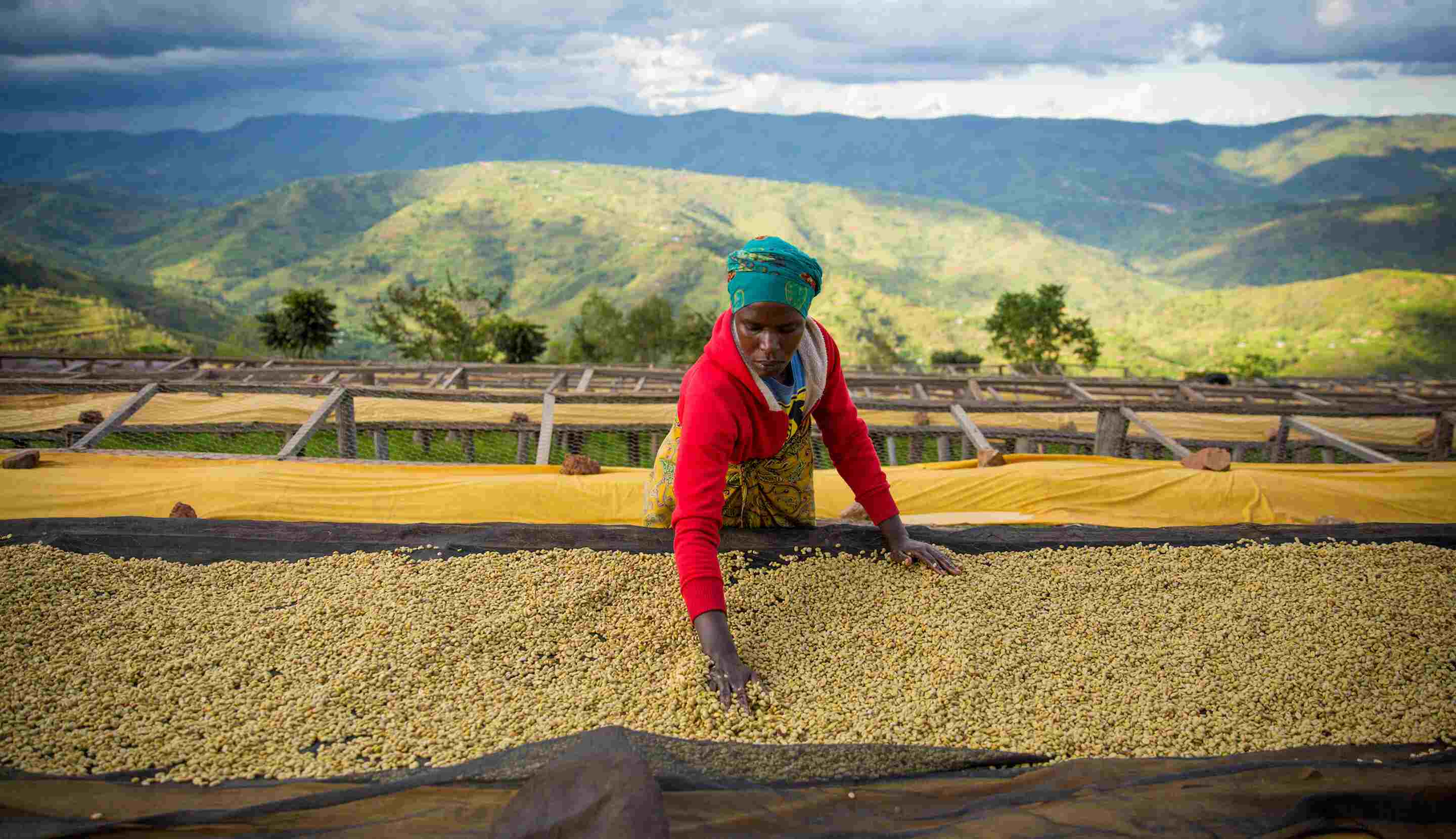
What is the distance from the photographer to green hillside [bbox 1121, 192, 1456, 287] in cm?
9362

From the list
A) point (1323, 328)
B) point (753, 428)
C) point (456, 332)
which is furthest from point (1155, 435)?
point (1323, 328)

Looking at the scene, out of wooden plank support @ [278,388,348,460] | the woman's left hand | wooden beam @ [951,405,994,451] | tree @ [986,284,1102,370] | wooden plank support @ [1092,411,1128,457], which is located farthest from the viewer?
tree @ [986,284,1102,370]

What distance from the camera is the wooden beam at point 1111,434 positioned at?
5004 mm

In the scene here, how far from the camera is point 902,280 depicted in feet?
357

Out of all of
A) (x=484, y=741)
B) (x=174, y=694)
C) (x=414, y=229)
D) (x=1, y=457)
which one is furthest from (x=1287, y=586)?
(x=414, y=229)

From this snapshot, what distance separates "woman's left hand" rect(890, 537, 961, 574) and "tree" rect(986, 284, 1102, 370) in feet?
103

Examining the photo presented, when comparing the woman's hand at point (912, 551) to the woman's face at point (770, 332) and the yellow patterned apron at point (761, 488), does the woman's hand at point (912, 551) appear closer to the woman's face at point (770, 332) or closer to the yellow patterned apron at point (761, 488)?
the yellow patterned apron at point (761, 488)

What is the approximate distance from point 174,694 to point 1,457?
2778 millimetres

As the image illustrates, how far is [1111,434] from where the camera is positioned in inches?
198

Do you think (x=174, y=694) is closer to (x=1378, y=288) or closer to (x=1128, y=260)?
(x=1378, y=288)

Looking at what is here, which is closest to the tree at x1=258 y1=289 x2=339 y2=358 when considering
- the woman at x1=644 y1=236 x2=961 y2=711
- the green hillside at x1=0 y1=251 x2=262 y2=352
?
the green hillside at x1=0 y1=251 x2=262 y2=352

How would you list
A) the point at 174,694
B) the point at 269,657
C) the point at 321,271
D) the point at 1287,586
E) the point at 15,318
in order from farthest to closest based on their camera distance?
the point at 321,271, the point at 15,318, the point at 1287,586, the point at 269,657, the point at 174,694

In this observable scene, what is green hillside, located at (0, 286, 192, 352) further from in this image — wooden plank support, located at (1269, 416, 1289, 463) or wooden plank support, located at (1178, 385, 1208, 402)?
wooden plank support, located at (1269, 416, 1289, 463)

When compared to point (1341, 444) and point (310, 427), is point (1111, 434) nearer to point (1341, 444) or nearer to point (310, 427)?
point (1341, 444)
